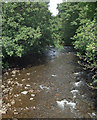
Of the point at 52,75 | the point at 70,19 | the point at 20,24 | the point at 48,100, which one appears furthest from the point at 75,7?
the point at 48,100

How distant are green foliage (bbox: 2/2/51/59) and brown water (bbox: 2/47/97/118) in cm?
159

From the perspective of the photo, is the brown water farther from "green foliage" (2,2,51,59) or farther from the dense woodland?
"green foliage" (2,2,51,59)

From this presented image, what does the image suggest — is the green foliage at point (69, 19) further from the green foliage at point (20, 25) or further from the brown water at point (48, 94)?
the brown water at point (48, 94)

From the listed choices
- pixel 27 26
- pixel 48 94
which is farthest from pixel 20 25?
pixel 48 94

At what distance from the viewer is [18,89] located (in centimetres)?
598

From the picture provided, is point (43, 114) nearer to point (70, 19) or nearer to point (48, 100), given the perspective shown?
point (48, 100)

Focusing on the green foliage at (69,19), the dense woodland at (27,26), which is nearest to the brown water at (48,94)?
the dense woodland at (27,26)

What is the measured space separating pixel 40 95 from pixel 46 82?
1183 mm

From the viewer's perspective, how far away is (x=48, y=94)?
550cm

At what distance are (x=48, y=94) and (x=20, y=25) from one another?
4.59m

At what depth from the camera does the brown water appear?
14.4 ft

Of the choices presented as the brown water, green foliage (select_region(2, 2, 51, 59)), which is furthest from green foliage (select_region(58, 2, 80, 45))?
the brown water

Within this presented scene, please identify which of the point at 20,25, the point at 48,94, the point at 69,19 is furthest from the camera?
the point at 69,19

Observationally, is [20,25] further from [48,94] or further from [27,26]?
[48,94]
